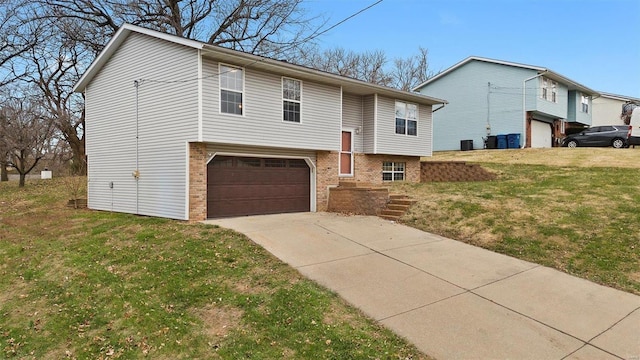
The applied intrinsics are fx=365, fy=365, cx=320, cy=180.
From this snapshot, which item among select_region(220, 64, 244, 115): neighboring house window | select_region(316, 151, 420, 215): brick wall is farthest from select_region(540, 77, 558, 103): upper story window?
select_region(220, 64, 244, 115): neighboring house window

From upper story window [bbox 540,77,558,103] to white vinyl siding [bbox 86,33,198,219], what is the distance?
899 inches

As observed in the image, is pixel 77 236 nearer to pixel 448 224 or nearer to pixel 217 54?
pixel 217 54

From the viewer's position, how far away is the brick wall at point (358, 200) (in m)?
12.2

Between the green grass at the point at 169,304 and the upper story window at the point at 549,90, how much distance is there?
23.7 metres

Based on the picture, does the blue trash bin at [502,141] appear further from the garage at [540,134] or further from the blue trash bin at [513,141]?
the garage at [540,134]

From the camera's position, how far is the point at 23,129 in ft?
62.0

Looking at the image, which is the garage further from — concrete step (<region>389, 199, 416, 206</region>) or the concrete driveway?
the concrete driveway

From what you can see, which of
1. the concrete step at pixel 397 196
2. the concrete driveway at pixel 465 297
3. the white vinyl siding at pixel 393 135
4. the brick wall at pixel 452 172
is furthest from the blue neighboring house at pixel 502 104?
the concrete driveway at pixel 465 297

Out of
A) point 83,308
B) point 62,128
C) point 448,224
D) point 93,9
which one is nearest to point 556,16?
point 448,224

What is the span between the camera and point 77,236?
944 centimetres

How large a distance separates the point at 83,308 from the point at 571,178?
603 inches

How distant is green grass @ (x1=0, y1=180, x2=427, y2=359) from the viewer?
14.2 feet

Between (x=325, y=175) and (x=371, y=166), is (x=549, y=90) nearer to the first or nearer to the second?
(x=371, y=166)

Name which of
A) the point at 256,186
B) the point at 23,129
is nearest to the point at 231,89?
the point at 256,186
